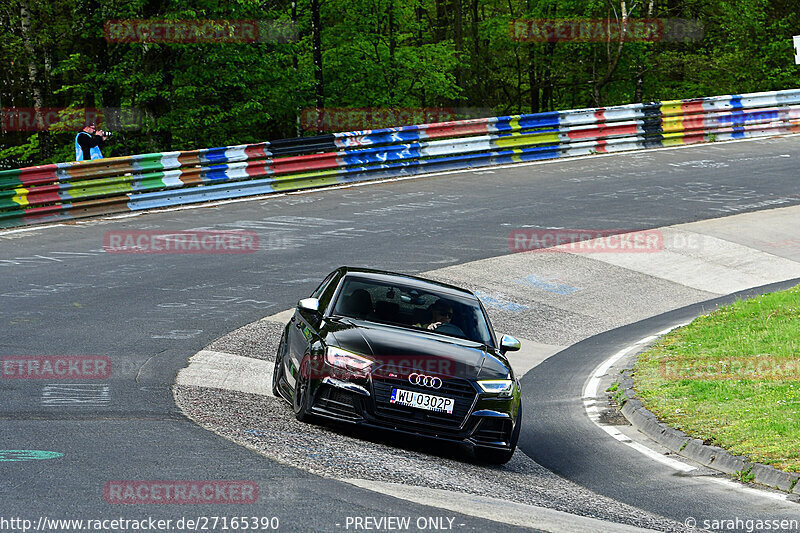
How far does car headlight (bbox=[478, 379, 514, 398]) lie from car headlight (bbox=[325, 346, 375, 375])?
1.02 m

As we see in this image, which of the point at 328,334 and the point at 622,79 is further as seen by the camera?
the point at 622,79

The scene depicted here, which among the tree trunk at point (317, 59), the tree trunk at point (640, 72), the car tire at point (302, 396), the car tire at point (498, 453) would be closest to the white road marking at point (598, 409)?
the car tire at point (498, 453)

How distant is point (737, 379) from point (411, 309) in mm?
4408

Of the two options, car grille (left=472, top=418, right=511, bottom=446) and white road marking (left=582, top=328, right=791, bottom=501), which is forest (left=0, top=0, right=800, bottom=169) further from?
car grille (left=472, top=418, right=511, bottom=446)

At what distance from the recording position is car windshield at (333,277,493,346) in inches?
398

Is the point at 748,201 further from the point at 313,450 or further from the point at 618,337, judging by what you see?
the point at 313,450

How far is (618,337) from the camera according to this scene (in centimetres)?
1620

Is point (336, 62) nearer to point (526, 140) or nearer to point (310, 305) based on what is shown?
point (526, 140)

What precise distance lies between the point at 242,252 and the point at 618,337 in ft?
22.0

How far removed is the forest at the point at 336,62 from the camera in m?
27.8

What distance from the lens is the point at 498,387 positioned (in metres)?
9.17

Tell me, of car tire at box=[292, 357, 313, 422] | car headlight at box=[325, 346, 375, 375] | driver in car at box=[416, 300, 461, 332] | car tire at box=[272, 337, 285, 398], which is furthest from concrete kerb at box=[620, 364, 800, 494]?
car tire at box=[272, 337, 285, 398]

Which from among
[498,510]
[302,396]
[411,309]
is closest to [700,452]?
[411,309]

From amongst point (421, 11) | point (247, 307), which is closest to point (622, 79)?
point (421, 11)
